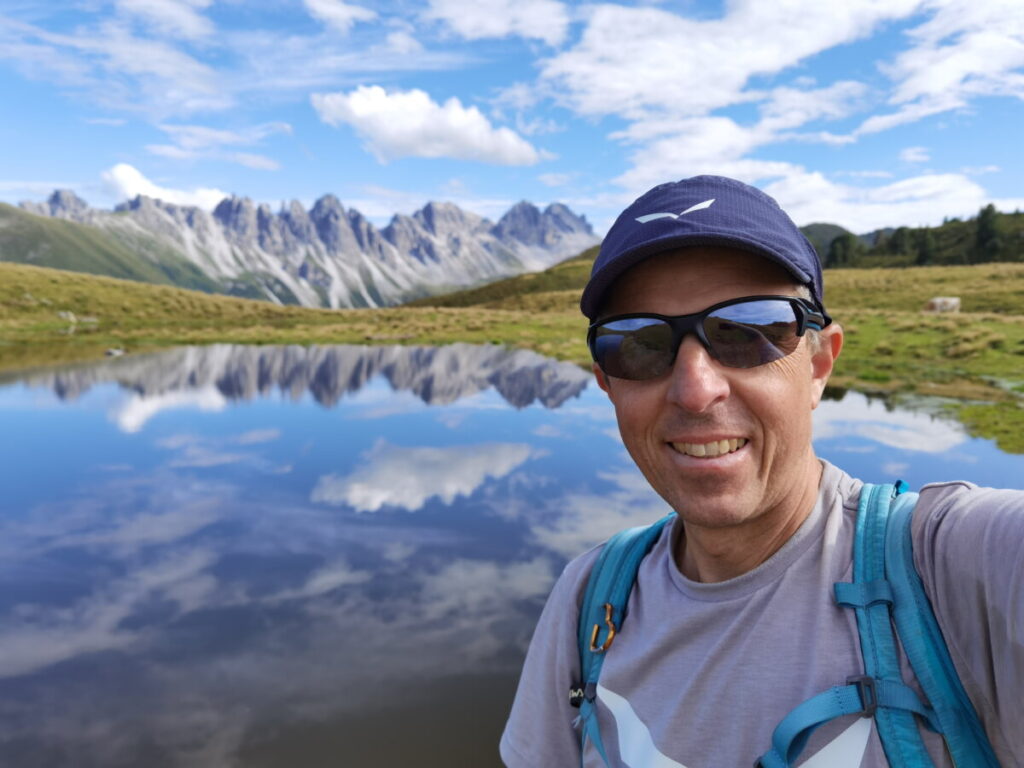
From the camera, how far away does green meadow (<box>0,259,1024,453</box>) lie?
24.1 meters

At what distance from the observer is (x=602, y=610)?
8.22 ft

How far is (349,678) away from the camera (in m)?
6.54

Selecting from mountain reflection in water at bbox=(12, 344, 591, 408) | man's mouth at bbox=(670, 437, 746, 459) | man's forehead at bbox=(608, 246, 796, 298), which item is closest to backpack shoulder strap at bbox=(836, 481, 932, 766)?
man's mouth at bbox=(670, 437, 746, 459)

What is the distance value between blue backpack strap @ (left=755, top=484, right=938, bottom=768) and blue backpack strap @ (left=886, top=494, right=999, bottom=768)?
0.10 ft

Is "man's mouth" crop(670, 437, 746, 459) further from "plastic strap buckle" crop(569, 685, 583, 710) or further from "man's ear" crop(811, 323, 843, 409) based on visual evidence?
"plastic strap buckle" crop(569, 685, 583, 710)

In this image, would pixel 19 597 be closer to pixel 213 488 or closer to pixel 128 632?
pixel 128 632

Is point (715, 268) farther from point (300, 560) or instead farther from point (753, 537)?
point (300, 560)

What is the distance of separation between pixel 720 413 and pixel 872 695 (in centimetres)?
94

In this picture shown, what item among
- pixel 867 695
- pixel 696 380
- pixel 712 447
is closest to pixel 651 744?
pixel 867 695

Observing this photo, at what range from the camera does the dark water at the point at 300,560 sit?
5.91 meters

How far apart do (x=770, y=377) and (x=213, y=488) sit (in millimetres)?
13324

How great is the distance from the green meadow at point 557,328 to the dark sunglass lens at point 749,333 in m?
15.9

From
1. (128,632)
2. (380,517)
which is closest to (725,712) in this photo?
(128,632)

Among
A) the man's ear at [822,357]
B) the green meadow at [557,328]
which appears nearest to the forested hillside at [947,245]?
the green meadow at [557,328]
